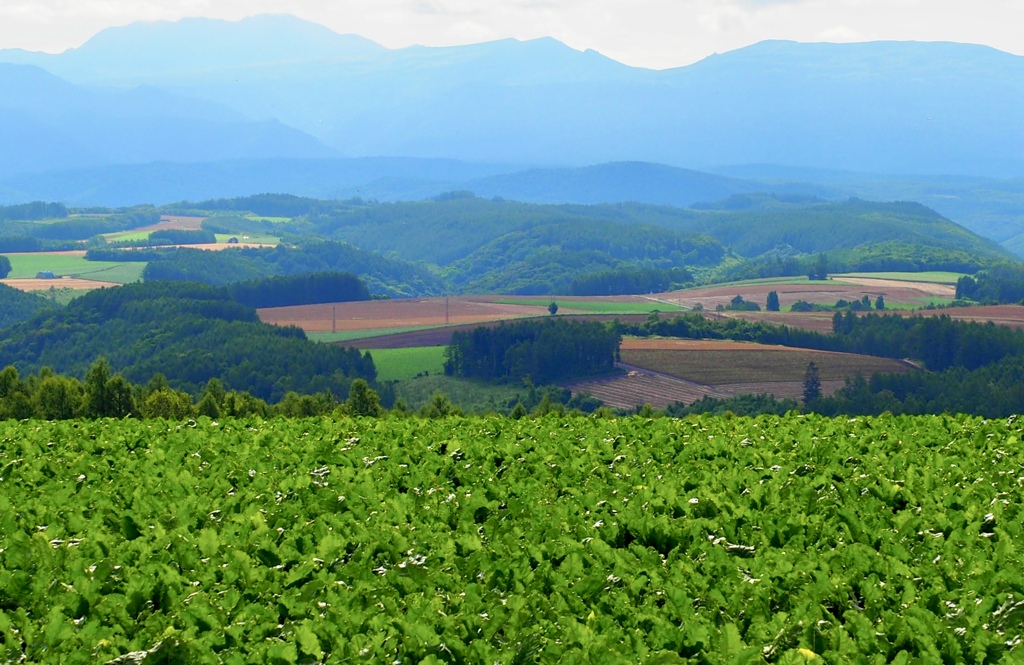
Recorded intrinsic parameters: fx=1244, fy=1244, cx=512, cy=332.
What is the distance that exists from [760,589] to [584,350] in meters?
183

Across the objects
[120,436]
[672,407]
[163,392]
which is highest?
[120,436]

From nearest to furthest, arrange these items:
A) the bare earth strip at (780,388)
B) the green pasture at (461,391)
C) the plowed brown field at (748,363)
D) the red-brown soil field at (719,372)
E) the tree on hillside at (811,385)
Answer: the tree on hillside at (811,385) < the bare earth strip at (780,388) < the red-brown soil field at (719,372) < the plowed brown field at (748,363) < the green pasture at (461,391)

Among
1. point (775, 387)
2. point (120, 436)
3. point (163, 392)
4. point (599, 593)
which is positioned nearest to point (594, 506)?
point (599, 593)

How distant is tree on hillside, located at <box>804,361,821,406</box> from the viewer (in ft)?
518

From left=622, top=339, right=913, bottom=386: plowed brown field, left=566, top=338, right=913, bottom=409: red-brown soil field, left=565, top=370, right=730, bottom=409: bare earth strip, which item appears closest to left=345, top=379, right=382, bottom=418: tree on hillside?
left=565, top=370, right=730, bottom=409: bare earth strip

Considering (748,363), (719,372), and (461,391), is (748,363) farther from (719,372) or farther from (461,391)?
(461,391)

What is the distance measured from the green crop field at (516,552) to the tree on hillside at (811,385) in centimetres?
13638

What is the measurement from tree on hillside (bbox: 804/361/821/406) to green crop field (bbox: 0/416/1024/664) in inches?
5369

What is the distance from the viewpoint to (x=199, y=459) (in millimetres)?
22922

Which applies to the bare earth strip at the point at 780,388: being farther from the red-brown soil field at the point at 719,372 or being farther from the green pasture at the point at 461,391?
the green pasture at the point at 461,391

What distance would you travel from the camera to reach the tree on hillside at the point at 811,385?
6216 inches

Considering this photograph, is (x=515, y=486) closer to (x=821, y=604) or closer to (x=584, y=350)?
(x=821, y=604)

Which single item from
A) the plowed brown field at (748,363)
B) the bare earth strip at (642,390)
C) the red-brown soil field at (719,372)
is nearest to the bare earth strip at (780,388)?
the red-brown soil field at (719,372)

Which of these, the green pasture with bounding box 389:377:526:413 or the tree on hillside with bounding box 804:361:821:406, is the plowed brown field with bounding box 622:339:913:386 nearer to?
the tree on hillside with bounding box 804:361:821:406
